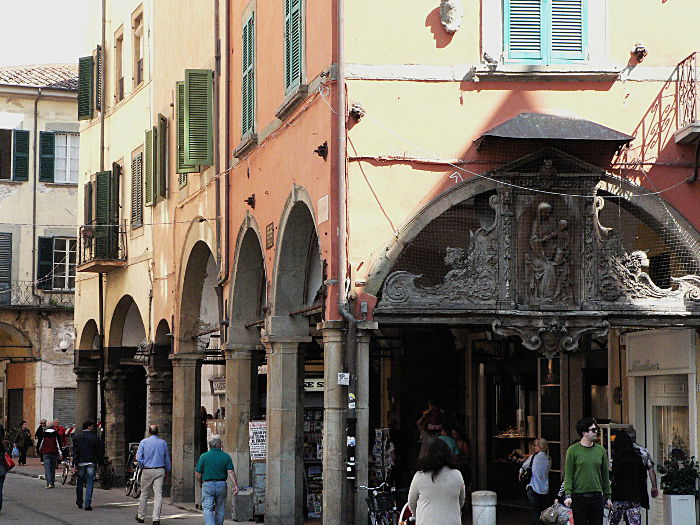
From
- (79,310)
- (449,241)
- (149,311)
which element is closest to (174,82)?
(149,311)

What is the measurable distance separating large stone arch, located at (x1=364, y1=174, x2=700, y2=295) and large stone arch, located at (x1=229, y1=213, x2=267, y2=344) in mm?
6266

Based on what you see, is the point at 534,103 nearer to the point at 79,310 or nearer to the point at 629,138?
the point at 629,138

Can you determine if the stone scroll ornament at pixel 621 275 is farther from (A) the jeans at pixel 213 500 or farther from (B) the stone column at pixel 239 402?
(B) the stone column at pixel 239 402

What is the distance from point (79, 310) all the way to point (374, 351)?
1258cm

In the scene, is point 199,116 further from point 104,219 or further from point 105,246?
point 104,219

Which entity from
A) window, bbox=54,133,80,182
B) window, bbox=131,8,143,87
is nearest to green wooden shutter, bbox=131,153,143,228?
window, bbox=131,8,143,87

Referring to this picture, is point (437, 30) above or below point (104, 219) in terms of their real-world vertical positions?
above

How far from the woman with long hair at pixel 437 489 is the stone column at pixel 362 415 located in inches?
211

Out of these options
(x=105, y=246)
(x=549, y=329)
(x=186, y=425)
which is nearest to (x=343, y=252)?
(x=549, y=329)

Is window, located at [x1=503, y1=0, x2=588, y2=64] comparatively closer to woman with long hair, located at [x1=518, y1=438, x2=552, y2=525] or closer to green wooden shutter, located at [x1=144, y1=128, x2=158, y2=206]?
woman with long hair, located at [x1=518, y1=438, x2=552, y2=525]

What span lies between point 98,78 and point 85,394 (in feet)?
25.6

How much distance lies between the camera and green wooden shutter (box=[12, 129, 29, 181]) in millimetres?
43875

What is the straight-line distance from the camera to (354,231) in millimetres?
15531

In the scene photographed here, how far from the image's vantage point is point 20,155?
144 feet
